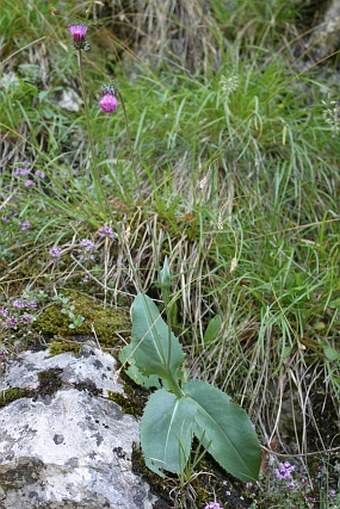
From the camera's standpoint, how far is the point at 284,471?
6.62 ft

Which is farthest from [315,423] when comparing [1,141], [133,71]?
[133,71]

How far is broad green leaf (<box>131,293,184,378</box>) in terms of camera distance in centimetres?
194

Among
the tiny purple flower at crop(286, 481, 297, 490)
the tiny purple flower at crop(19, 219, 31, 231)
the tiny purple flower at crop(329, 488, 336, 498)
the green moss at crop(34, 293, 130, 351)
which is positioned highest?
the tiny purple flower at crop(19, 219, 31, 231)

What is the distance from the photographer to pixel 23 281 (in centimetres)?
234

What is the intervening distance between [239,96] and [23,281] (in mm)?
1189

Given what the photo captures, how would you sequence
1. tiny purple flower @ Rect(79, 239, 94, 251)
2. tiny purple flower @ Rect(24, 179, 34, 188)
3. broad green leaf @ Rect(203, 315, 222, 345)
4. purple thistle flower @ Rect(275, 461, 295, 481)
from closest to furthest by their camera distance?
purple thistle flower @ Rect(275, 461, 295, 481) < broad green leaf @ Rect(203, 315, 222, 345) < tiny purple flower @ Rect(79, 239, 94, 251) < tiny purple flower @ Rect(24, 179, 34, 188)

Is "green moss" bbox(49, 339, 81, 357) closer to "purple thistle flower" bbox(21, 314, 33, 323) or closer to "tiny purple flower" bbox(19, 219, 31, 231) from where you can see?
"purple thistle flower" bbox(21, 314, 33, 323)

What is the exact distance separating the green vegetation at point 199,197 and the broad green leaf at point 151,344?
10 centimetres

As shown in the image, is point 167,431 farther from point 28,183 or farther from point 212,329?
point 28,183

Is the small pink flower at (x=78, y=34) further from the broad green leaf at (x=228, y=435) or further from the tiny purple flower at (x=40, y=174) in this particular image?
the tiny purple flower at (x=40, y=174)

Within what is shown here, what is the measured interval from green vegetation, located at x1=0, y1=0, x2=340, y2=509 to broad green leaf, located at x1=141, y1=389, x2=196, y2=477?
Answer: 319 millimetres

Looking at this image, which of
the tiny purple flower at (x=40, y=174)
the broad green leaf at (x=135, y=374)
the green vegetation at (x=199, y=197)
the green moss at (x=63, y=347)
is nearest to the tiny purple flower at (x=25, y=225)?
the green vegetation at (x=199, y=197)

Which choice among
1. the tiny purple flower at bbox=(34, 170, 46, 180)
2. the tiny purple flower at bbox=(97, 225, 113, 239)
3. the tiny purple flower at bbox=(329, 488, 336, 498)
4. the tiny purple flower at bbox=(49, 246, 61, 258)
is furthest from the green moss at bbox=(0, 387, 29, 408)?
the tiny purple flower at bbox=(34, 170, 46, 180)

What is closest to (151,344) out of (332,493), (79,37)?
(332,493)
